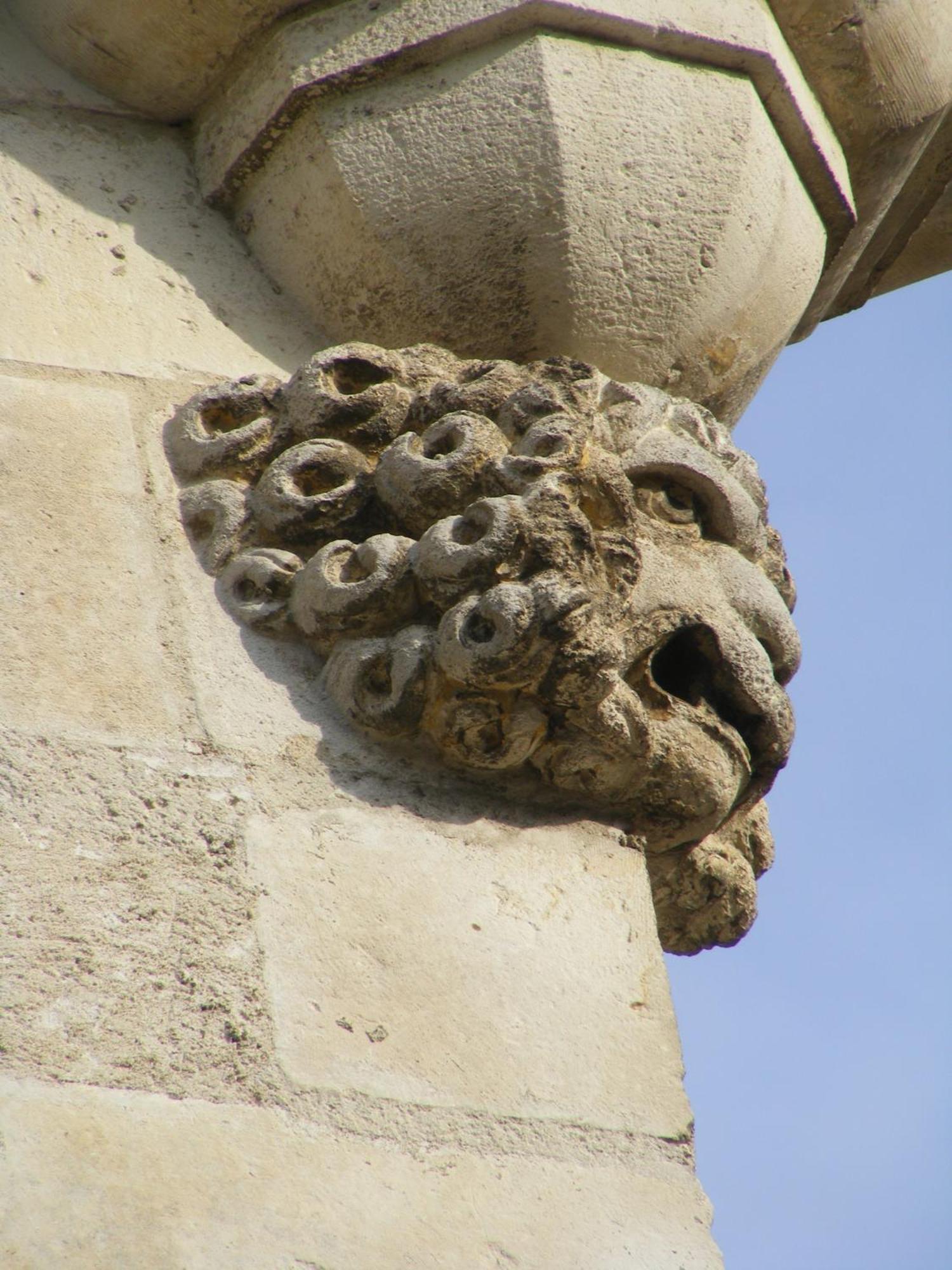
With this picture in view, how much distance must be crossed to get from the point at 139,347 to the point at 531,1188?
1036 mm

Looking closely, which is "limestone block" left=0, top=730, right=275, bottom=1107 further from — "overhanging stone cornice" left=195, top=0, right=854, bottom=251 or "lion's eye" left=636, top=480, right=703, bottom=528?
"overhanging stone cornice" left=195, top=0, right=854, bottom=251

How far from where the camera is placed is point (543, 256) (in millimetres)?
2121

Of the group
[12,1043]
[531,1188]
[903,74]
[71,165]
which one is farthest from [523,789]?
[903,74]

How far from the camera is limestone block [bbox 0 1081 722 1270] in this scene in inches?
53.0

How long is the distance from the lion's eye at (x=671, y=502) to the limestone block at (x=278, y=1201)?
28.2 inches

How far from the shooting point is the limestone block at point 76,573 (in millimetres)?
1690

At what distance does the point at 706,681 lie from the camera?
75.9 inches

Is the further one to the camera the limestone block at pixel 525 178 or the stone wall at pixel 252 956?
the limestone block at pixel 525 178

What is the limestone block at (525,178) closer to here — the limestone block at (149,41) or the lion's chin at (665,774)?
the limestone block at (149,41)

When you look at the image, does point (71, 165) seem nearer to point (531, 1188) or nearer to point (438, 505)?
point (438, 505)

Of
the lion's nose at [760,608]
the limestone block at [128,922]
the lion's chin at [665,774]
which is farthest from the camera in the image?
the lion's nose at [760,608]

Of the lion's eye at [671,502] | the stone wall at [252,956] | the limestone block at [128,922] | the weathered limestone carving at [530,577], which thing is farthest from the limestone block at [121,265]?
the limestone block at [128,922]

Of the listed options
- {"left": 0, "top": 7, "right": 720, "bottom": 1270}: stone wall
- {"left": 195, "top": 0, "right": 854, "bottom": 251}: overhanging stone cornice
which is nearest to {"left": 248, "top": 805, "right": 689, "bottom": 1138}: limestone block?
{"left": 0, "top": 7, "right": 720, "bottom": 1270}: stone wall

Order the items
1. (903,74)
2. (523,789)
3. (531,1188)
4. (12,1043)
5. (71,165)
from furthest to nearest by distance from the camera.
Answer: (903,74), (71,165), (523,789), (531,1188), (12,1043)
